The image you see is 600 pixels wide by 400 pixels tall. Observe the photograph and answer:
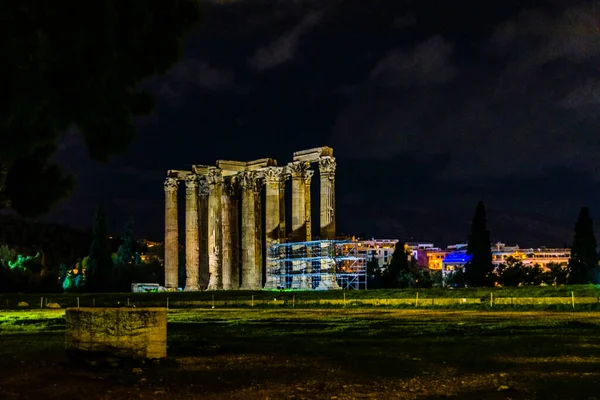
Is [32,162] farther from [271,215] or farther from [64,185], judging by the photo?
[271,215]

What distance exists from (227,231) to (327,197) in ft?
36.1

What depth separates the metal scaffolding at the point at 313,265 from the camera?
54.8 metres

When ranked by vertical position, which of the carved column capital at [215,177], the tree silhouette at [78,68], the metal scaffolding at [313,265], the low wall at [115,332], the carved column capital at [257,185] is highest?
the carved column capital at [215,177]

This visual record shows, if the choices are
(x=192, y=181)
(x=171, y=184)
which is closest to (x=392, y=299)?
(x=192, y=181)

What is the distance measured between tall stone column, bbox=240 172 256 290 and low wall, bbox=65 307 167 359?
4625cm

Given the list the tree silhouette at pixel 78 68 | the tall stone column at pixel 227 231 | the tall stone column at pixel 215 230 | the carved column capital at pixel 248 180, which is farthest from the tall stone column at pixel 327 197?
the tree silhouette at pixel 78 68

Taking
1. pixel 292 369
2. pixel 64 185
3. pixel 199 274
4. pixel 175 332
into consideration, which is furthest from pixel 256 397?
pixel 199 274

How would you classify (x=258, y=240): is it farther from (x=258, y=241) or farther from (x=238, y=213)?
(x=238, y=213)

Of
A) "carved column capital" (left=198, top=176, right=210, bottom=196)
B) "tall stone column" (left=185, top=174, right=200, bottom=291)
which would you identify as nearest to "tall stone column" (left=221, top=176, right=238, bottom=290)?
"carved column capital" (left=198, top=176, right=210, bottom=196)

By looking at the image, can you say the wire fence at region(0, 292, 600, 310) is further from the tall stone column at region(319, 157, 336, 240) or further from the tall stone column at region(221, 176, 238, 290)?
the tall stone column at region(221, 176, 238, 290)

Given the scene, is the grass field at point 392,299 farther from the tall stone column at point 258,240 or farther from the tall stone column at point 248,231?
the tall stone column at point 258,240

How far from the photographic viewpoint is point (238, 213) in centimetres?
6450

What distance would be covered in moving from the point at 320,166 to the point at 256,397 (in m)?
44.8

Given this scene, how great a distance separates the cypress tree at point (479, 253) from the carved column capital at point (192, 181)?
76.4 feet
